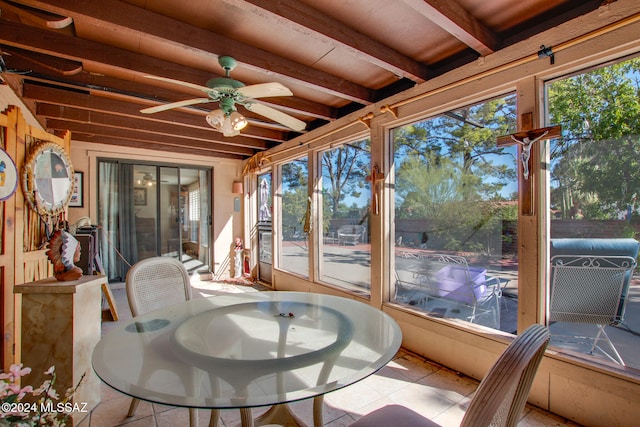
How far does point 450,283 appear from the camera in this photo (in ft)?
8.63

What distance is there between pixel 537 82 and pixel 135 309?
9.49 ft

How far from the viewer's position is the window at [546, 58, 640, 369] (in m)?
1.70

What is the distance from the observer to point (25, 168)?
2436mm

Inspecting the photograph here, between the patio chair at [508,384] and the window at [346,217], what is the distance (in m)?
2.43

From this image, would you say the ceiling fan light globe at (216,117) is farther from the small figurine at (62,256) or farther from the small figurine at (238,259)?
the small figurine at (238,259)

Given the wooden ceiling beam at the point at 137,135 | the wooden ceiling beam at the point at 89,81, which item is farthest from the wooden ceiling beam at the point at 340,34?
the wooden ceiling beam at the point at 137,135

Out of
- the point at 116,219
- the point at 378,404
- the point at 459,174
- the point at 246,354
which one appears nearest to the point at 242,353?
the point at 246,354

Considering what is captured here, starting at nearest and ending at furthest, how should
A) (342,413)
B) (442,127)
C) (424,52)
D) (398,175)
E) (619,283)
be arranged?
(619,283)
(342,413)
(424,52)
(442,127)
(398,175)

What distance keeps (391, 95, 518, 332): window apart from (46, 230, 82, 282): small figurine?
8.39ft

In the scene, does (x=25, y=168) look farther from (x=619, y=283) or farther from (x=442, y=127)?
(x=619, y=283)

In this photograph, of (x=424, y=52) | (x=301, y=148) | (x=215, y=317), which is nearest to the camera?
(x=215, y=317)

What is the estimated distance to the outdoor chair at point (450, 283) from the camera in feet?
7.84

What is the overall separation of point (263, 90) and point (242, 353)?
4.96 ft

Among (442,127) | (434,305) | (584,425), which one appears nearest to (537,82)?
(442,127)
